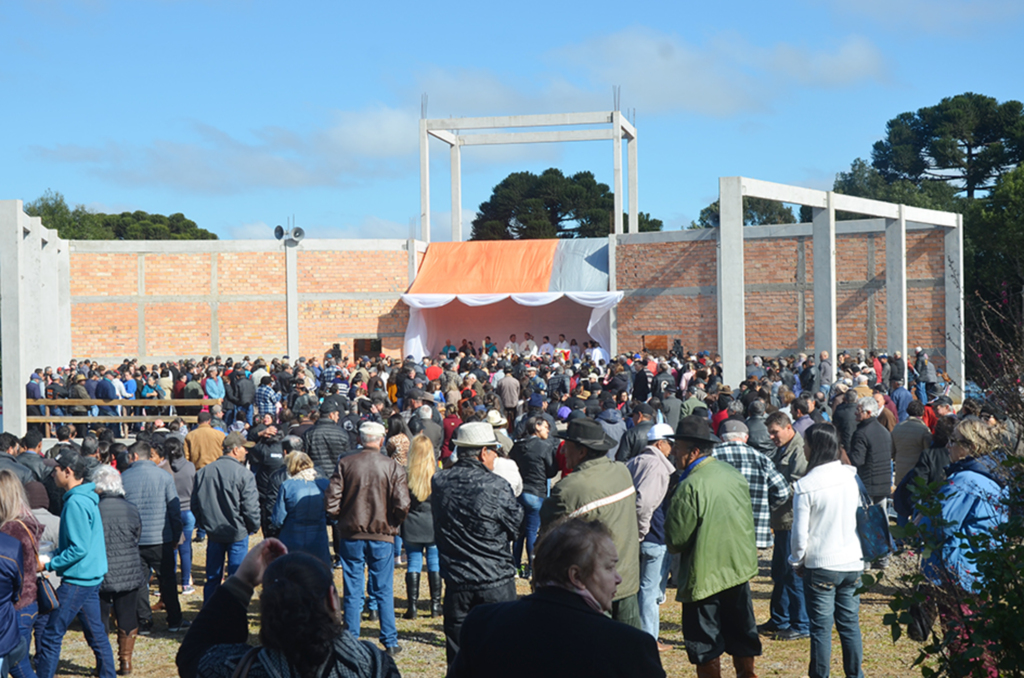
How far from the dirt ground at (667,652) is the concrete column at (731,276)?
824 cm

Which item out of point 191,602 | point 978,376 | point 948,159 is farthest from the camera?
point 948,159

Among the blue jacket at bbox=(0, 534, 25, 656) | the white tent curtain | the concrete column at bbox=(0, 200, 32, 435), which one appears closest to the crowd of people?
the blue jacket at bbox=(0, 534, 25, 656)

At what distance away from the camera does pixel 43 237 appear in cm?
2233

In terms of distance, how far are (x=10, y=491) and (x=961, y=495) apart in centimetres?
508

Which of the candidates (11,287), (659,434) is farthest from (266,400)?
(659,434)

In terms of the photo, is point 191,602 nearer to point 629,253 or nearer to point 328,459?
point 328,459

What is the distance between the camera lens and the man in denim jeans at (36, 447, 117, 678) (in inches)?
210

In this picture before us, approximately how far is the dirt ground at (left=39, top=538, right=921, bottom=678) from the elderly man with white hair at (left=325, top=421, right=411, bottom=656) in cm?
37

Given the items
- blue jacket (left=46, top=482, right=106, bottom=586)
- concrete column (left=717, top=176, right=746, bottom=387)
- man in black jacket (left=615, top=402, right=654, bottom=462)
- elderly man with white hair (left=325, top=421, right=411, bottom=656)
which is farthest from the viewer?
concrete column (left=717, top=176, right=746, bottom=387)

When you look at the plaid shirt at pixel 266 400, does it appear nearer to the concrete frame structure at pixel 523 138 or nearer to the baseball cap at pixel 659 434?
the baseball cap at pixel 659 434

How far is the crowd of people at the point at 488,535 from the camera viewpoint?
2.47m

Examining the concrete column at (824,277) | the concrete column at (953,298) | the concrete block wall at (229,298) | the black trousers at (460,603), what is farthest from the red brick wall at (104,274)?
the black trousers at (460,603)

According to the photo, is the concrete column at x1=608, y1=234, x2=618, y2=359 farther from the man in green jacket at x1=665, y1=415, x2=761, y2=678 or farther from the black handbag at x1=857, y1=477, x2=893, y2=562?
the man in green jacket at x1=665, y1=415, x2=761, y2=678

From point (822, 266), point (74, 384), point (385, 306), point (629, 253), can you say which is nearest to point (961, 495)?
point (822, 266)
